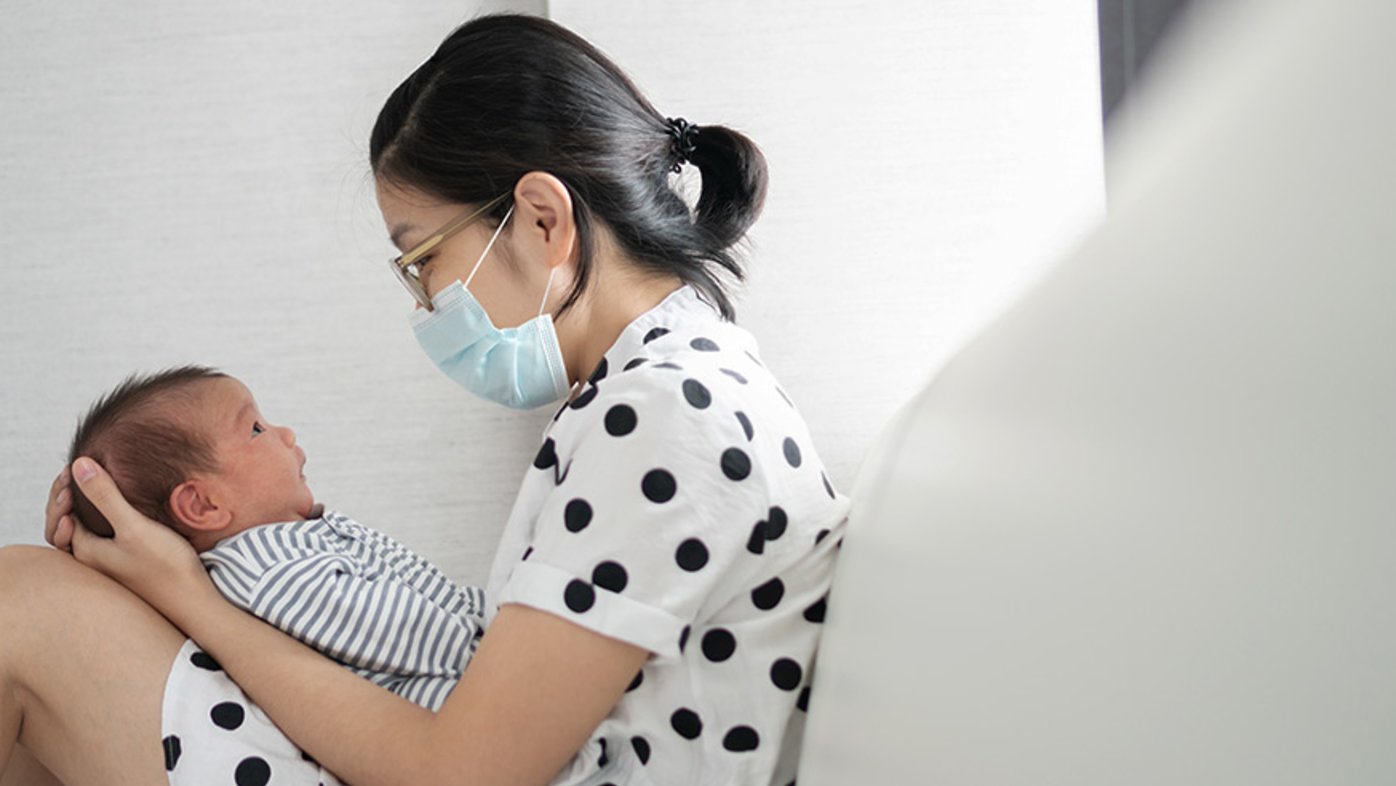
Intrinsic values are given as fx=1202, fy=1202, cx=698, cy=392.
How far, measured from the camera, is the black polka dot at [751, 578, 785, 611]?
0.97 meters

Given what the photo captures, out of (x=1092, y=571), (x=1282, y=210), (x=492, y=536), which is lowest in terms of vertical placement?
(x=492, y=536)

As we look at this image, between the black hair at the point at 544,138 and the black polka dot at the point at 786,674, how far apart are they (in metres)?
0.40

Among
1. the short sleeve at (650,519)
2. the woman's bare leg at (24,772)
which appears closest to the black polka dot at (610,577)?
the short sleeve at (650,519)

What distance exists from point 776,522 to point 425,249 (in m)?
0.52

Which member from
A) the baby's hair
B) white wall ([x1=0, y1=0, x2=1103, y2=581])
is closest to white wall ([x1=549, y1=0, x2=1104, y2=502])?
white wall ([x1=0, y1=0, x2=1103, y2=581])

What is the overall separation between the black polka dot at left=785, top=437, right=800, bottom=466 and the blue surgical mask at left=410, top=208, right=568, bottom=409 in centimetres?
32

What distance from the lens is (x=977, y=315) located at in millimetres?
2199

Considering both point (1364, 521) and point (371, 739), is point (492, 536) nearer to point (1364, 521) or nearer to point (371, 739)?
point (371, 739)

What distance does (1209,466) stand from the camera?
13.4 inches

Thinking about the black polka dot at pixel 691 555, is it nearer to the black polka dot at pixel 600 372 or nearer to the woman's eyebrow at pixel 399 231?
the black polka dot at pixel 600 372

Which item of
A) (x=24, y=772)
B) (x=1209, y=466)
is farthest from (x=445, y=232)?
(x=1209, y=466)

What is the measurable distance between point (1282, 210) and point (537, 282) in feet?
3.04

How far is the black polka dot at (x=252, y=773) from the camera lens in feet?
3.37

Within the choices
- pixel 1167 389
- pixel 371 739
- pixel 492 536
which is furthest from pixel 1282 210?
pixel 492 536
